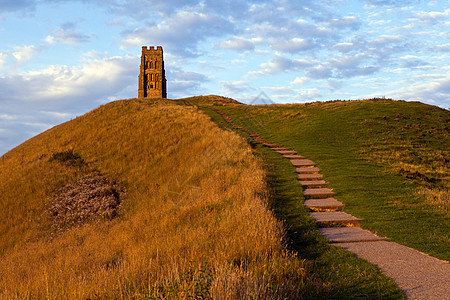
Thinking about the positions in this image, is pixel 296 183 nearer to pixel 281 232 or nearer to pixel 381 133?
pixel 281 232

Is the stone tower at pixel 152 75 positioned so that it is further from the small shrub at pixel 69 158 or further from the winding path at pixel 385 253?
the winding path at pixel 385 253

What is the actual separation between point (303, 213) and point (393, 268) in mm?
3554

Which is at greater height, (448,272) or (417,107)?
(417,107)

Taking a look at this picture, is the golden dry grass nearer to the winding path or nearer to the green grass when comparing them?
the green grass

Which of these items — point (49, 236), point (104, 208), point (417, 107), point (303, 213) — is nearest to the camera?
point (303, 213)

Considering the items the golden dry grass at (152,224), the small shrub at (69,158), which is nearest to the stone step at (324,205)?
the golden dry grass at (152,224)

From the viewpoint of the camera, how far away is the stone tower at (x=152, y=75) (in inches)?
3784

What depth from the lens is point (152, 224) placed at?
8734 millimetres

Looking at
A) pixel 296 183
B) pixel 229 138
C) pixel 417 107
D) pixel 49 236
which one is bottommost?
pixel 49 236

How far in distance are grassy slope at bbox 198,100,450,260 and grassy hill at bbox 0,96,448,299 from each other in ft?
0.33

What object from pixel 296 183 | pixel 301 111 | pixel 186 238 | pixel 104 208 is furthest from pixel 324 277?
pixel 301 111

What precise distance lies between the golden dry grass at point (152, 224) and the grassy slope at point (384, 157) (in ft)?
9.93

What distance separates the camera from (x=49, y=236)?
46.4ft

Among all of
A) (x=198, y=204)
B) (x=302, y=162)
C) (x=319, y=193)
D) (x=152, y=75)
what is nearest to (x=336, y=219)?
(x=319, y=193)
